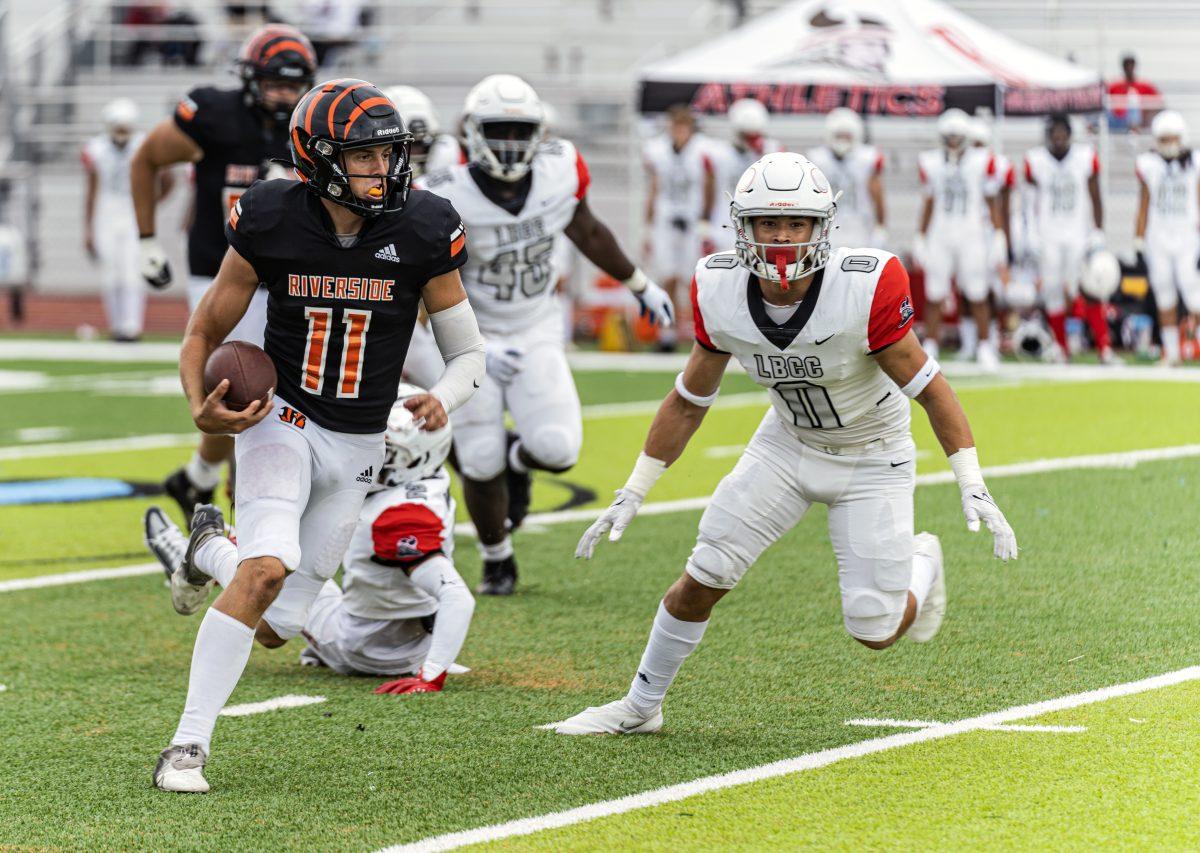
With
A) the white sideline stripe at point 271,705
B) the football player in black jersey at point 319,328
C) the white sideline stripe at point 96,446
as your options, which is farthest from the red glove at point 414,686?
the white sideline stripe at point 96,446

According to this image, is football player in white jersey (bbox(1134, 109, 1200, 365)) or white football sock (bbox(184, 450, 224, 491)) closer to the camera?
white football sock (bbox(184, 450, 224, 491))

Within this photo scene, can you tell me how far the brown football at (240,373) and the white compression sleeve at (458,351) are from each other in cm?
47

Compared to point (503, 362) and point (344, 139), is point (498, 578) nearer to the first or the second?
point (503, 362)

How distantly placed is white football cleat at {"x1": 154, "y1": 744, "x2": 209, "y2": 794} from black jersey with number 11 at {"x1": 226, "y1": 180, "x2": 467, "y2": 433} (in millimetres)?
914

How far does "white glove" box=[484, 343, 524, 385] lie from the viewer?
7062 millimetres

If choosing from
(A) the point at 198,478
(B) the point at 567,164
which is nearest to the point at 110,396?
(A) the point at 198,478

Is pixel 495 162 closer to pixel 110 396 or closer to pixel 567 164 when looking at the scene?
pixel 567 164

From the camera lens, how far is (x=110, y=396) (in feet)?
45.0

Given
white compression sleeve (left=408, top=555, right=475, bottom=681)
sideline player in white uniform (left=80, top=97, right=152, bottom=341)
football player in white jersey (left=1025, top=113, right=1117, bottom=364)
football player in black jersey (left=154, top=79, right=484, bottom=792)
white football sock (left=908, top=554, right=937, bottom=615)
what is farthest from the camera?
sideline player in white uniform (left=80, top=97, right=152, bottom=341)

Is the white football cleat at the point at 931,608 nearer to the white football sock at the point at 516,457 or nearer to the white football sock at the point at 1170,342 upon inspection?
the white football sock at the point at 516,457

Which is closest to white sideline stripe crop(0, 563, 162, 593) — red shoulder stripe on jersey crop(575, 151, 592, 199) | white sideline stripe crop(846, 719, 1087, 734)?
red shoulder stripe on jersey crop(575, 151, 592, 199)

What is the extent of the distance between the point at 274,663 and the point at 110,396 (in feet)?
27.2

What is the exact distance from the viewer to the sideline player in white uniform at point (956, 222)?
1527 cm

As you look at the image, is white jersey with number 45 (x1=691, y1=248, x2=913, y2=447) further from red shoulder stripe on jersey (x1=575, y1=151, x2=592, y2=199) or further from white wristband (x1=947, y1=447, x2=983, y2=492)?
red shoulder stripe on jersey (x1=575, y1=151, x2=592, y2=199)
